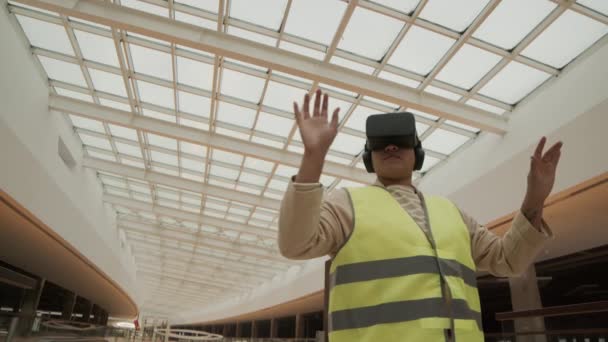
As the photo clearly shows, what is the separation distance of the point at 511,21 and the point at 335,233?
38.6 feet

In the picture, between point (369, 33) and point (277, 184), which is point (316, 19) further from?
point (277, 184)

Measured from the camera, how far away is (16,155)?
1291 cm

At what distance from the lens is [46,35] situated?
14.8m

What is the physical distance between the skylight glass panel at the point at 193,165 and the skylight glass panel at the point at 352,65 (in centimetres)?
1089

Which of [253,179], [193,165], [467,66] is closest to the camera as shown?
[467,66]

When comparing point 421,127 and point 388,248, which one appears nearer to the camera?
point 388,248

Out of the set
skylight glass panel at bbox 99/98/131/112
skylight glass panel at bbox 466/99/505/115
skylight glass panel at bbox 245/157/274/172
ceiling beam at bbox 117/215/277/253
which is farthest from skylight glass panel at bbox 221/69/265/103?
ceiling beam at bbox 117/215/277/253

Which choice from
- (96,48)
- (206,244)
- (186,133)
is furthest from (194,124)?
(206,244)

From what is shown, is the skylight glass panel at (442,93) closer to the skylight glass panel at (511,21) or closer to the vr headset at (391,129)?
the skylight glass panel at (511,21)

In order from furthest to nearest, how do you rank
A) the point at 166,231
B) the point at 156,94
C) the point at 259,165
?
the point at 166,231, the point at 259,165, the point at 156,94

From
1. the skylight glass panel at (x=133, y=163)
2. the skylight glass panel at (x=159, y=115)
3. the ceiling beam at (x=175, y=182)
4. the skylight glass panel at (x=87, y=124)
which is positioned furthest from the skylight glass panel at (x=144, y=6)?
the skylight glass panel at (x=133, y=163)

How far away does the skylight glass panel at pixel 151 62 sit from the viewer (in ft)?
49.5

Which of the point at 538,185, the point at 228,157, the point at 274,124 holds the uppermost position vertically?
the point at 228,157

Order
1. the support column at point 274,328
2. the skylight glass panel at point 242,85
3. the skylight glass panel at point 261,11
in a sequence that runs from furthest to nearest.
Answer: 1. the support column at point 274,328
2. the skylight glass panel at point 242,85
3. the skylight glass panel at point 261,11
